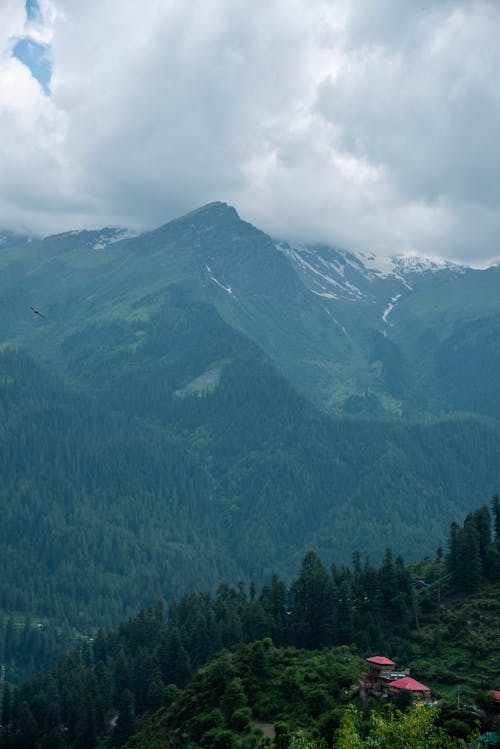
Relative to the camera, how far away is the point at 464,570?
150125 millimetres

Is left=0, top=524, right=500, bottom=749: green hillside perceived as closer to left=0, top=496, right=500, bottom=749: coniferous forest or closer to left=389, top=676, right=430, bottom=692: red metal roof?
left=0, top=496, right=500, bottom=749: coniferous forest

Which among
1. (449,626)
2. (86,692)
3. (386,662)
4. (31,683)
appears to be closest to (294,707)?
(386,662)

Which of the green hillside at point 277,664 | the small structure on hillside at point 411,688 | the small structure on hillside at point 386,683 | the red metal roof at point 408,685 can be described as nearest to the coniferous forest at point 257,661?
the green hillside at point 277,664

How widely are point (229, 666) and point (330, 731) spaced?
95.8 ft

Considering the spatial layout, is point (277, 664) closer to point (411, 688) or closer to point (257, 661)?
point (257, 661)

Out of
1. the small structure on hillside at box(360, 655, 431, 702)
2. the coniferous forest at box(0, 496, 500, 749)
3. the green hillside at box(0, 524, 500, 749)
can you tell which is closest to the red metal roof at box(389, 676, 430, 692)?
the small structure on hillside at box(360, 655, 431, 702)

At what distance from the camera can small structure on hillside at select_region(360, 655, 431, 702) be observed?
9950 centimetres

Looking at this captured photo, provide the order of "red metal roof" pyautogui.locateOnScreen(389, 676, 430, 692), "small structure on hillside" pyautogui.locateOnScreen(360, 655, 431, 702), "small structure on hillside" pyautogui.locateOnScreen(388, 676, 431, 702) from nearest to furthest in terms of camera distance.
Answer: "small structure on hillside" pyautogui.locateOnScreen(388, 676, 431, 702)
"small structure on hillside" pyautogui.locateOnScreen(360, 655, 431, 702)
"red metal roof" pyautogui.locateOnScreen(389, 676, 430, 692)

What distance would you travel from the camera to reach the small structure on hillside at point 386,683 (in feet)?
326

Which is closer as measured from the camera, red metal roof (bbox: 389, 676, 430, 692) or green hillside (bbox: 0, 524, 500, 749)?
red metal roof (bbox: 389, 676, 430, 692)

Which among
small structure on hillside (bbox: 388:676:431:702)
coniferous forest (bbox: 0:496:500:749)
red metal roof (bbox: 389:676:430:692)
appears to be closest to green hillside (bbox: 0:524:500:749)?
coniferous forest (bbox: 0:496:500:749)

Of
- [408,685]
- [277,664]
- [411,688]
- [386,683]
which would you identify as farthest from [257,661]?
[411,688]

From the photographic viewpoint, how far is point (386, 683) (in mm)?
105062

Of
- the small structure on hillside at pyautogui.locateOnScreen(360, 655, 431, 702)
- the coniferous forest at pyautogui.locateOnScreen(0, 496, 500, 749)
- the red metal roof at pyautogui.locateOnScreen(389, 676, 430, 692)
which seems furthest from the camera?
the coniferous forest at pyautogui.locateOnScreen(0, 496, 500, 749)
